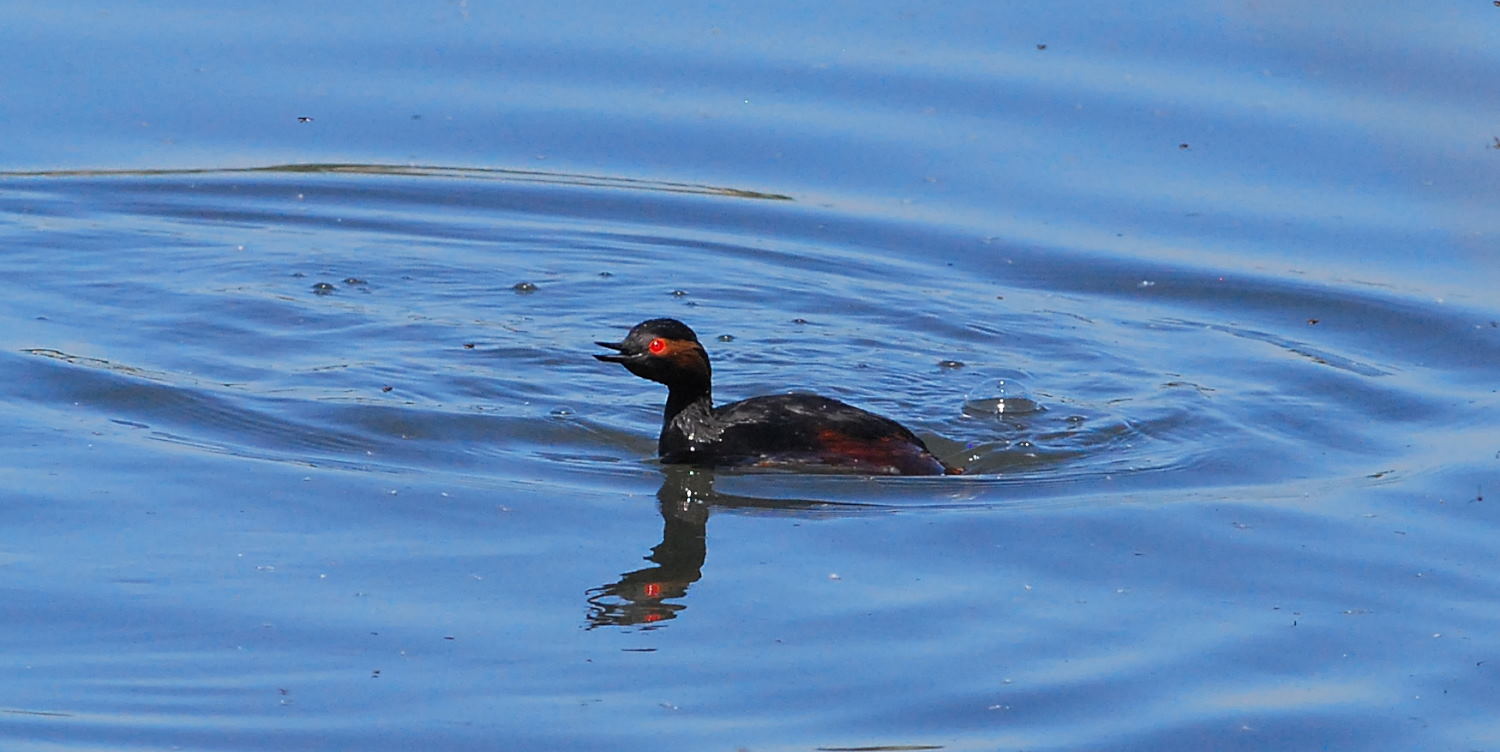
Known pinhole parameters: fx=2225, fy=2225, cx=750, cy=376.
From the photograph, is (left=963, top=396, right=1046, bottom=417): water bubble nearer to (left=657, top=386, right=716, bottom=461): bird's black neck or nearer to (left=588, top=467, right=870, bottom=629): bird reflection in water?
(left=657, top=386, right=716, bottom=461): bird's black neck

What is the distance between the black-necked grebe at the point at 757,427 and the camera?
32.1 feet

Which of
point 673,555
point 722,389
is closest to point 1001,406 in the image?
point 722,389

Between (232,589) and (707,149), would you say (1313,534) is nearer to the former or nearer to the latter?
(232,589)

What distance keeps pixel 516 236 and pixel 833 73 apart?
2.85 meters

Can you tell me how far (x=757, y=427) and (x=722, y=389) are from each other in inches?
60.4

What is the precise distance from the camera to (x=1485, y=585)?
28.0 feet

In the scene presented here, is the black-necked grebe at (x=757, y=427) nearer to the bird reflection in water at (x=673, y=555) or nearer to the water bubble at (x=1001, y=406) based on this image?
the bird reflection in water at (x=673, y=555)

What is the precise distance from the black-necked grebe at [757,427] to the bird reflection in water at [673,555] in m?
0.18

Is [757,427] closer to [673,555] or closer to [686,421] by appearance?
[686,421]

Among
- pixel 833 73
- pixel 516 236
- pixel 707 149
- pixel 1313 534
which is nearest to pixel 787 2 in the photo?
pixel 833 73

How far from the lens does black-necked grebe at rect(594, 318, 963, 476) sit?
9.80m

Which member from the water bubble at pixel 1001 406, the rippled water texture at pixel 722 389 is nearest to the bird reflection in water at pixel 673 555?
the rippled water texture at pixel 722 389

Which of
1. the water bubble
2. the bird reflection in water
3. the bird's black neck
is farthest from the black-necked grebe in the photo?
the water bubble

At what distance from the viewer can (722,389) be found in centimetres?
1149
